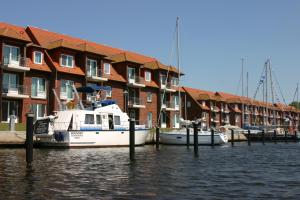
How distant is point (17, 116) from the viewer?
41.2m

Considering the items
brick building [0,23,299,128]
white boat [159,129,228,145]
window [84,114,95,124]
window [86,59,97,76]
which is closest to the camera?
window [84,114,95,124]

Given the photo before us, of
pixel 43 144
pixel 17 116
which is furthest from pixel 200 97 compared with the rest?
pixel 43 144

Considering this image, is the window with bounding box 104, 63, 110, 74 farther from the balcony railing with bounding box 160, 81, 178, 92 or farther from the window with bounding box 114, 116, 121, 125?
the window with bounding box 114, 116, 121, 125

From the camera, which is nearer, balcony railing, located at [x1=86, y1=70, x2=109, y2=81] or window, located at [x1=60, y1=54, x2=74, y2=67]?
window, located at [x1=60, y1=54, x2=74, y2=67]

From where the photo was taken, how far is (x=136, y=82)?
5500 centimetres

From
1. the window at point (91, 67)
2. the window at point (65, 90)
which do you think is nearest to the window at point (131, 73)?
the window at point (91, 67)

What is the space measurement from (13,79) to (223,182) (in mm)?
32055

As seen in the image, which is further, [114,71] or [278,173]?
[114,71]

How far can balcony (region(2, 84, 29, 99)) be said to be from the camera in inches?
1560

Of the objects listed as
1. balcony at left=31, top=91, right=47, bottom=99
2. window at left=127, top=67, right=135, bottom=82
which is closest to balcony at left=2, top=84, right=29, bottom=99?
balcony at left=31, top=91, right=47, bottom=99

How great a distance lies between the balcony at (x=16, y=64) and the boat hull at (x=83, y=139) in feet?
33.1

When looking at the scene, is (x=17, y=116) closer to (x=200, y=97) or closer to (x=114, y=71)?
(x=114, y=71)

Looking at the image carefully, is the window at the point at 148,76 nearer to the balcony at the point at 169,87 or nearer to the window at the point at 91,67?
the balcony at the point at 169,87

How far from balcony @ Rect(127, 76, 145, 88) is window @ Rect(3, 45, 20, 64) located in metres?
16.4
